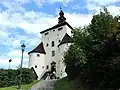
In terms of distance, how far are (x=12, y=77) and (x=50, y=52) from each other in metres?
18.5

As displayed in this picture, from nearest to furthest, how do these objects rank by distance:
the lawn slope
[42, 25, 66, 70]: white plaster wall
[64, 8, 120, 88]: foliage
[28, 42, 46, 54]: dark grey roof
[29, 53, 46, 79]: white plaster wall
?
[64, 8, 120, 88]: foliage, the lawn slope, [29, 53, 46, 79]: white plaster wall, [42, 25, 66, 70]: white plaster wall, [28, 42, 46, 54]: dark grey roof

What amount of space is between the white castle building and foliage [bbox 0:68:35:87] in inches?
537

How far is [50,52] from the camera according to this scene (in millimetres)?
64125

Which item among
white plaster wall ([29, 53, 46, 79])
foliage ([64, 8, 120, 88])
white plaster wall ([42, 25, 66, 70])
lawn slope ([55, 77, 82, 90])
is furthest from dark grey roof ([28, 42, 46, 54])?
foliage ([64, 8, 120, 88])

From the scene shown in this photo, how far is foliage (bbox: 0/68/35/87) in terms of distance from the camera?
4558 centimetres

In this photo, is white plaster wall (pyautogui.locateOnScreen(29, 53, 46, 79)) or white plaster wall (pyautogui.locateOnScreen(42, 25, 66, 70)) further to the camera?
white plaster wall (pyautogui.locateOnScreen(42, 25, 66, 70))

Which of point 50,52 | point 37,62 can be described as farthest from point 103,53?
point 50,52

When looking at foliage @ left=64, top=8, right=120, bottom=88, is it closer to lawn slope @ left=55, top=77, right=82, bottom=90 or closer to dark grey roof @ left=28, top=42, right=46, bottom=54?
lawn slope @ left=55, top=77, right=82, bottom=90

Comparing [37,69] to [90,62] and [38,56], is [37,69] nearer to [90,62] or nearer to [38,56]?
[38,56]

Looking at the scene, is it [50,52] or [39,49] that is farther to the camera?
[39,49]

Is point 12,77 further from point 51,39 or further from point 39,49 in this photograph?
point 51,39

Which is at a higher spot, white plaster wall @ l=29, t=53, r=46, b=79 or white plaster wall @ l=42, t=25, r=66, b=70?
white plaster wall @ l=42, t=25, r=66, b=70

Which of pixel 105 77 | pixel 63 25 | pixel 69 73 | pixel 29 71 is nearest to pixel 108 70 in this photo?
pixel 105 77

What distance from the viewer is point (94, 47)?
26.3 m
